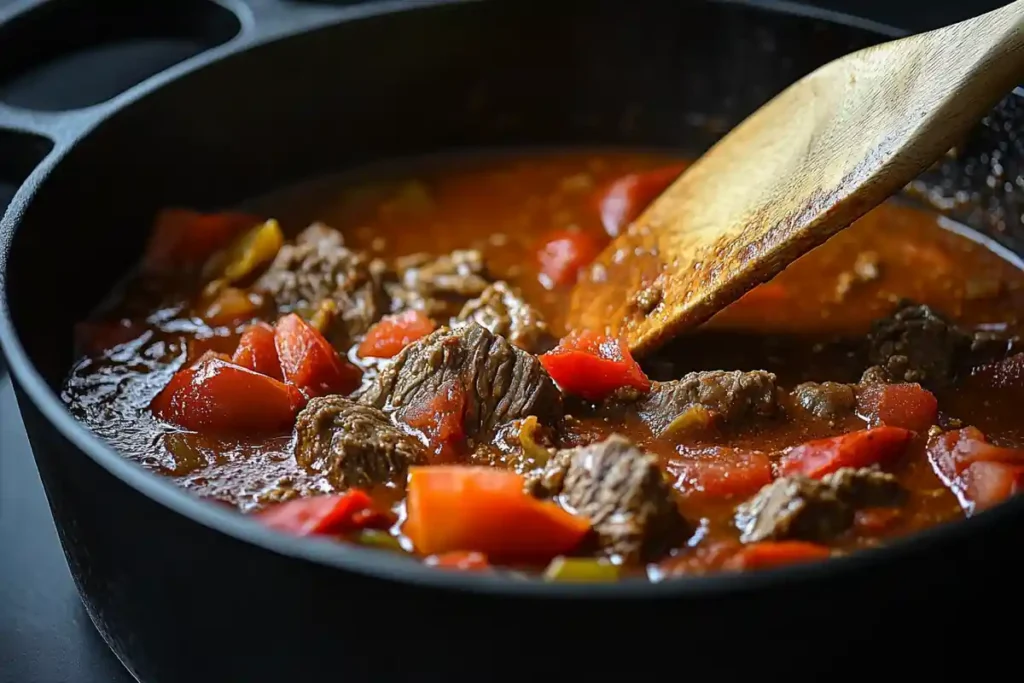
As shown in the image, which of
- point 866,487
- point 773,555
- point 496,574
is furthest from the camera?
point 866,487

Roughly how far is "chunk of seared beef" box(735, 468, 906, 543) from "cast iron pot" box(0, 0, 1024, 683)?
420 mm

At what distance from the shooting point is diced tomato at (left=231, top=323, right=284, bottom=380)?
3.22 meters

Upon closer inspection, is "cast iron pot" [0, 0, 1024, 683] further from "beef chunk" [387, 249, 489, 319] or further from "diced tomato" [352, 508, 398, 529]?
"beef chunk" [387, 249, 489, 319]

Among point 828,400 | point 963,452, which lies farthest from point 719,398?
point 963,452

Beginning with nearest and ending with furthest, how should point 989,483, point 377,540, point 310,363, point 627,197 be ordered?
point 377,540 → point 989,483 → point 310,363 → point 627,197

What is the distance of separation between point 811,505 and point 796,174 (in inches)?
43.5

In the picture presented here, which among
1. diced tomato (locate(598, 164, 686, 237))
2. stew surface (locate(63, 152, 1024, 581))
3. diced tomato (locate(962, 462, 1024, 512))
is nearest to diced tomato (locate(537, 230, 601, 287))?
stew surface (locate(63, 152, 1024, 581))

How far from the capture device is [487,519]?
2332 millimetres

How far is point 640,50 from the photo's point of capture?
4.34 metres

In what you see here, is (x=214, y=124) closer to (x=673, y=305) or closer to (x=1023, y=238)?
(x=673, y=305)

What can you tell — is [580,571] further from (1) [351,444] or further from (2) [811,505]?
(1) [351,444]

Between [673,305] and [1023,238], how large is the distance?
4.66 ft

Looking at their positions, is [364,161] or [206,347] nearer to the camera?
[206,347]

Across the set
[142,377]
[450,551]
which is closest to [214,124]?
[142,377]
